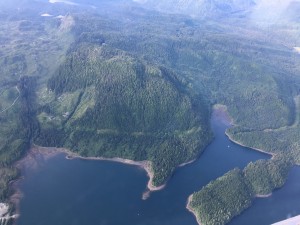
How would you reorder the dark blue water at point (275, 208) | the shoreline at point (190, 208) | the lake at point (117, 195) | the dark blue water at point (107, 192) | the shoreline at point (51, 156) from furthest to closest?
1. the shoreline at point (51, 156)
2. the dark blue water at point (275, 208)
3. the lake at point (117, 195)
4. the dark blue water at point (107, 192)
5. the shoreline at point (190, 208)

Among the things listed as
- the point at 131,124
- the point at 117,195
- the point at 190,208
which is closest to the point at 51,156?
the point at 117,195

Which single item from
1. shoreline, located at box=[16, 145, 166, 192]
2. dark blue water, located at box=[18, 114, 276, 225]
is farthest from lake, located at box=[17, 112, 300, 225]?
shoreline, located at box=[16, 145, 166, 192]

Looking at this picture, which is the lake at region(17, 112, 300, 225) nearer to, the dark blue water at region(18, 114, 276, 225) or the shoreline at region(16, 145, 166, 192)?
the dark blue water at region(18, 114, 276, 225)

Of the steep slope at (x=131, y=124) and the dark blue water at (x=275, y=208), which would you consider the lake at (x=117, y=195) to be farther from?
the steep slope at (x=131, y=124)

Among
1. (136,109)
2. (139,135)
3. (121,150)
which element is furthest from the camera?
(136,109)


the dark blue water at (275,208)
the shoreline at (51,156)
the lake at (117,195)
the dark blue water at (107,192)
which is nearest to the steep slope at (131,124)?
the shoreline at (51,156)

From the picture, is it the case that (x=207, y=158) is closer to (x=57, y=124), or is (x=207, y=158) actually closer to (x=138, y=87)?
(x=138, y=87)

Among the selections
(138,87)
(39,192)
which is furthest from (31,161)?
(138,87)
